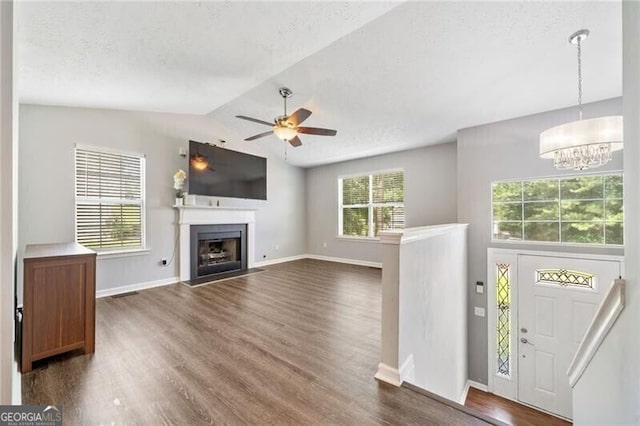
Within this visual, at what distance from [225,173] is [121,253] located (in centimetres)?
219

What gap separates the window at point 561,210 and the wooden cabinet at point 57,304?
17.2 feet

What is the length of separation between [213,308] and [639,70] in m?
3.91

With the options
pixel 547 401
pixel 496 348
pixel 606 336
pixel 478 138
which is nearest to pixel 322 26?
pixel 606 336

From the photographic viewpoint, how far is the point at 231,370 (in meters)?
2.05

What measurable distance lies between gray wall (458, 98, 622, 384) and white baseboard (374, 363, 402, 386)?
10.3 feet

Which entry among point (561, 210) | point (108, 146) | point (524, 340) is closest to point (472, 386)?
point (524, 340)

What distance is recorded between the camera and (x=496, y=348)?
164 inches

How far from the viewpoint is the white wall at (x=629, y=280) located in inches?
34.1

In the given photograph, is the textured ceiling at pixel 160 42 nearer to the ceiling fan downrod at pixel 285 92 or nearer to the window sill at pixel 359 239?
the ceiling fan downrod at pixel 285 92

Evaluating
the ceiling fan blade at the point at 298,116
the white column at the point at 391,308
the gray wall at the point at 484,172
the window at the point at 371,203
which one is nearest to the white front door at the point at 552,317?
the gray wall at the point at 484,172

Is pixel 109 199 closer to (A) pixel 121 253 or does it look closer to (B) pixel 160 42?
(A) pixel 121 253

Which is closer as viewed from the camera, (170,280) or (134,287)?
(134,287)

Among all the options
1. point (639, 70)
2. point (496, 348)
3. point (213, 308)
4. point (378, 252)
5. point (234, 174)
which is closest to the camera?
point (639, 70)

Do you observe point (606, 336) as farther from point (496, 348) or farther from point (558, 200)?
point (496, 348)
